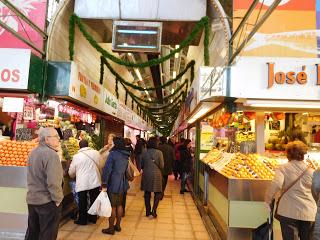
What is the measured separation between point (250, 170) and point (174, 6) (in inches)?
165

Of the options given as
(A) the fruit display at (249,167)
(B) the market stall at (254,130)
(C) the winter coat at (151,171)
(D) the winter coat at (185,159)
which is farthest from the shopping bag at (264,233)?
(D) the winter coat at (185,159)

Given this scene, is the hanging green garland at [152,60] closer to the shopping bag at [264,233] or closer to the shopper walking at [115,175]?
the shopper walking at [115,175]

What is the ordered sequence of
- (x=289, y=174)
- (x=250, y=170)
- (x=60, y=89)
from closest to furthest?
(x=289, y=174), (x=250, y=170), (x=60, y=89)

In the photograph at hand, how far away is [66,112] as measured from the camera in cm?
789

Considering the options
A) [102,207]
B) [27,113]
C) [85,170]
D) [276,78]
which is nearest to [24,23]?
[27,113]

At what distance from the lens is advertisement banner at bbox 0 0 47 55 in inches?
273

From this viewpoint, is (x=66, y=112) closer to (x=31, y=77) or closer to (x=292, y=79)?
(x=31, y=77)

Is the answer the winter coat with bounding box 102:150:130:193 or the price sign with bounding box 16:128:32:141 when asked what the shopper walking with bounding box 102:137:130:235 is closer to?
the winter coat with bounding box 102:150:130:193

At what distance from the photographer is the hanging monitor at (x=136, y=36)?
6.77 meters

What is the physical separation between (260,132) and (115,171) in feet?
10.7

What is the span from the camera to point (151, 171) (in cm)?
700

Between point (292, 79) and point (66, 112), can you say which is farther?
point (66, 112)

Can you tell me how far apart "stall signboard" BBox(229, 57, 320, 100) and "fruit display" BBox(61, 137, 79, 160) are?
3502 mm

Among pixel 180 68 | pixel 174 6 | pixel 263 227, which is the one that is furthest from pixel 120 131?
pixel 263 227
